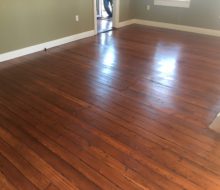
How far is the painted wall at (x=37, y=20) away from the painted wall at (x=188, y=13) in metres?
1.76

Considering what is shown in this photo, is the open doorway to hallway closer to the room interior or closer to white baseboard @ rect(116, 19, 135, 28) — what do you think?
white baseboard @ rect(116, 19, 135, 28)

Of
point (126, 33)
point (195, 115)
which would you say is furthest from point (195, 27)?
point (195, 115)

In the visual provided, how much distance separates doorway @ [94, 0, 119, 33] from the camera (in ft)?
17.7

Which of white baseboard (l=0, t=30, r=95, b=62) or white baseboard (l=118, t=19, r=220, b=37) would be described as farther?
white baseboard (l=118, t=19, r=220, b=37)

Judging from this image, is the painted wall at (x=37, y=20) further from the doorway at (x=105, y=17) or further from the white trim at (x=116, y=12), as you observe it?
the white trim at (x=116, y=12)

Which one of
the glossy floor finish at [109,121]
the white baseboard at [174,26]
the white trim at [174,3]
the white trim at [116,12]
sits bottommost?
the glossy floor finish at [109,121]

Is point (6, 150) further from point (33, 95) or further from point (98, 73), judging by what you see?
point (98, 73)

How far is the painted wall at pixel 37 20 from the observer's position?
11.2 ft

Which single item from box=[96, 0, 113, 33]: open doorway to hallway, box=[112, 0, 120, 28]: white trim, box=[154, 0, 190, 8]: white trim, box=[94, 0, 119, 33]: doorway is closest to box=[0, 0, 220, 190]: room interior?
box=[154, 0, 190, 8]: white trim

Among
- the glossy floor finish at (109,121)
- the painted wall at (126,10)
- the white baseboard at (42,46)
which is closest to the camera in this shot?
the glossy floor finish at (109,121)

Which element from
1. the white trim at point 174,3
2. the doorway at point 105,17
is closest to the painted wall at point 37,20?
the doorway at point 105,17

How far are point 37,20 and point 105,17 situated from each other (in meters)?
3.51

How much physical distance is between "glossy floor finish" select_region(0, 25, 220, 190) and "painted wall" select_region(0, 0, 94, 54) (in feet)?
1.15

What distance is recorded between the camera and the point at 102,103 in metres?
2.48
